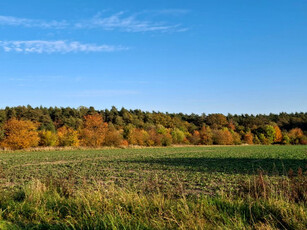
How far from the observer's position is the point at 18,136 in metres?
55.7

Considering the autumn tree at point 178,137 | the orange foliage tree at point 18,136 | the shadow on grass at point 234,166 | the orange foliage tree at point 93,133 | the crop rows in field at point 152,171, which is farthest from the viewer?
the autumn tree at point 178,137

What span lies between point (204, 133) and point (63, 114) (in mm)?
56090

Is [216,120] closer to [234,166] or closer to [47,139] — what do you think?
[47,139]

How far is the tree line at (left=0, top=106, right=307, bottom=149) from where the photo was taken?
58931 mm

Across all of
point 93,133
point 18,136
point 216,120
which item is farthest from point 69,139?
point 216,120

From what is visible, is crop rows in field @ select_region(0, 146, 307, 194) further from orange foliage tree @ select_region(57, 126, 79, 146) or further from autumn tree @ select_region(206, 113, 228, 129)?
autumn tree @ select_region(206, 113, 228, 129)

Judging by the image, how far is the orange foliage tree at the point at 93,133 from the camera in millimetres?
68713

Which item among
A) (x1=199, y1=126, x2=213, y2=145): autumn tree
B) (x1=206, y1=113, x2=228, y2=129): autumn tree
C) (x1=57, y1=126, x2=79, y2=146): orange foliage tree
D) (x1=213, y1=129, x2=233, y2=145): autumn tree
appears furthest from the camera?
(x1=206, y1=113, x2=228, y2=129): autumn tree

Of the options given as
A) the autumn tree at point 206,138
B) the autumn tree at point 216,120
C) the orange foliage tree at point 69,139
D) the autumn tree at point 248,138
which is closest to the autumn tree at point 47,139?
the orange foliage tree at point 69,139

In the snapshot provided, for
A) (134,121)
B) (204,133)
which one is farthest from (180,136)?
(134,121)

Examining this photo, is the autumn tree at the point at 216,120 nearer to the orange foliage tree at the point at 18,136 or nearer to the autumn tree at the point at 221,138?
the autumn tree at the point at 221,138

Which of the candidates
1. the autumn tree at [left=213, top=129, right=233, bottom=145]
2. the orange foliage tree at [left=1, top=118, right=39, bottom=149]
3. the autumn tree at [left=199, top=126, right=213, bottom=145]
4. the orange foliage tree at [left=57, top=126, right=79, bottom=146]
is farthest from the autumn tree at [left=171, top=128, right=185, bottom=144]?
the orange foliage tree at [left=1, top=118, right=39, bottom=149]

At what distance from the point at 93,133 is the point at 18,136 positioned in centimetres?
1863

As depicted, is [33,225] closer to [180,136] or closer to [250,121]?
[180,136]
